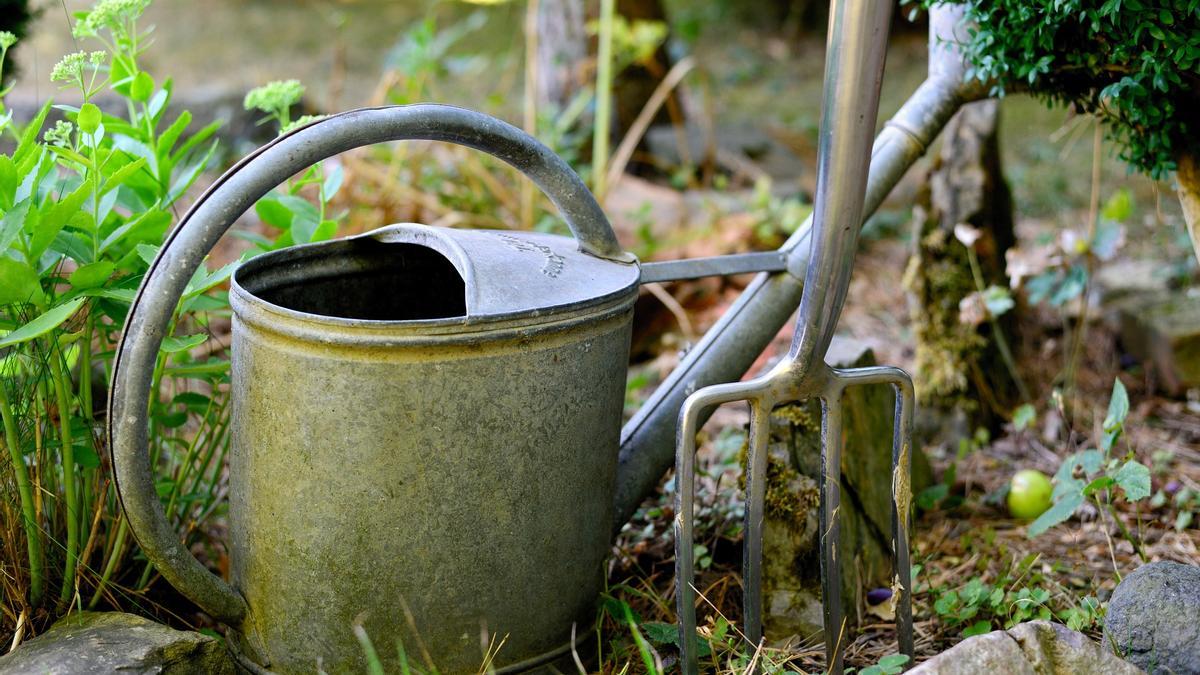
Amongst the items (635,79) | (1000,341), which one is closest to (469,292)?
(1000,341)

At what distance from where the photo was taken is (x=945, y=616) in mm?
1658

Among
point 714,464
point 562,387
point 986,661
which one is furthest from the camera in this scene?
point 714,464

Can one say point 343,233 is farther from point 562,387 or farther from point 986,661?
point 986,661

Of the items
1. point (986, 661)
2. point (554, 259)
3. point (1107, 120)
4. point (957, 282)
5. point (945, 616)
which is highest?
point (1107, 120)

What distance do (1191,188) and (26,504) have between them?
175 centimetres

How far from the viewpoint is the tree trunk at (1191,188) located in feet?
5.27

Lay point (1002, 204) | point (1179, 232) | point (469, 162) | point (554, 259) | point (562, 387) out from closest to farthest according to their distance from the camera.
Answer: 1. point (562, 387)
2. point (554, 259)
3. point (1002, 204)
4. point (1179, 232)
5. point (469, 162)

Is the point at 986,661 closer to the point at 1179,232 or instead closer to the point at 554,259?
the point at 554,259

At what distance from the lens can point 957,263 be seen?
241 cm

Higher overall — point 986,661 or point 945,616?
point 986,661

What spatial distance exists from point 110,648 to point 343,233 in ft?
6.04

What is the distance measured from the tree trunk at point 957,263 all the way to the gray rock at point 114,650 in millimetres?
1655

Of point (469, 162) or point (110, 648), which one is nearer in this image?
point (110, 648)

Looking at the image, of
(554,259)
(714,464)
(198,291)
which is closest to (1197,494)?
(714,464)
